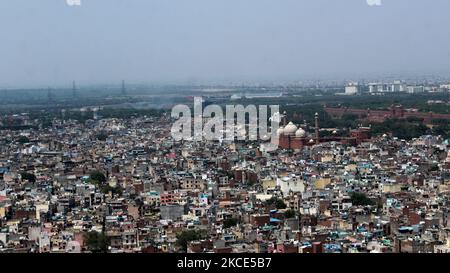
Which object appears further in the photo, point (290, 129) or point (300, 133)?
point (290, 129)

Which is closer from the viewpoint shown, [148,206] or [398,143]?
[148,206]

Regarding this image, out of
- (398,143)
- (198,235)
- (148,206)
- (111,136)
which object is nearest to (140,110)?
(111,136)

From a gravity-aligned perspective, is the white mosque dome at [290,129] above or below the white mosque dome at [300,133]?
above

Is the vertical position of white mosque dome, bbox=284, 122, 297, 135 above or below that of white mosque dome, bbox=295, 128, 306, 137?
above

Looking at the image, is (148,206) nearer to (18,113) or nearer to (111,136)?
(111,136)

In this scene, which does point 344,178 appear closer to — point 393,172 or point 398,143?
point 393,172
